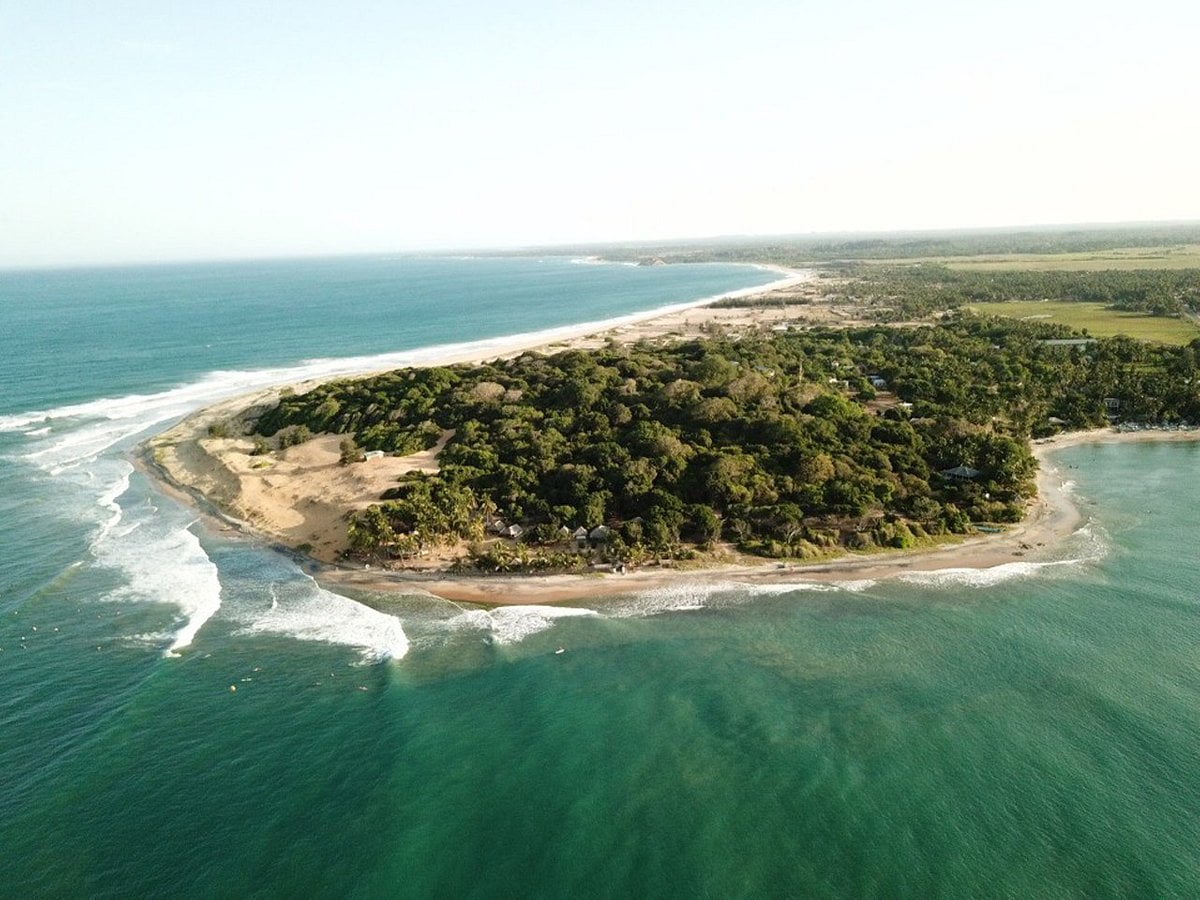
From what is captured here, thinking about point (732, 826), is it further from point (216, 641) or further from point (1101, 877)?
point (216, 641)

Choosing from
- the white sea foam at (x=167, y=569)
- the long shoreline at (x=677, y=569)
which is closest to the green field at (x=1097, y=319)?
the long shoreline at (x=677, y=569)

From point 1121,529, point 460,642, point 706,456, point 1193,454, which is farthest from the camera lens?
point 1193,454

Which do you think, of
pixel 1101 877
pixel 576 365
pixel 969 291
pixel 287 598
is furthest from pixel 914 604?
pixel 969 291

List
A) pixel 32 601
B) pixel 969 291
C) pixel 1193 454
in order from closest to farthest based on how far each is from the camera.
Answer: pixel 32 601 → pixel 1193 454 → pixel 969 291

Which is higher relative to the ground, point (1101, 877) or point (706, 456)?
point (706, 456)

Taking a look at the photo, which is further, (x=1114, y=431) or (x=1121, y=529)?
(x=1114, y=431)

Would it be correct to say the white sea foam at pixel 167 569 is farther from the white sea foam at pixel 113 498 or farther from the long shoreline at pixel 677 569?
the long shoreline at pixel 677 569
